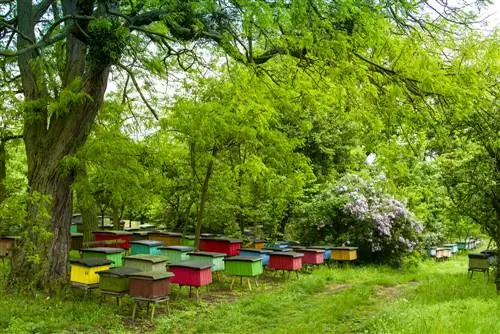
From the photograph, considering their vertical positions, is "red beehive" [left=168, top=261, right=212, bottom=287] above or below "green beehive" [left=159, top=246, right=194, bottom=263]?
below

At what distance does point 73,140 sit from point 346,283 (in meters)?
7.37

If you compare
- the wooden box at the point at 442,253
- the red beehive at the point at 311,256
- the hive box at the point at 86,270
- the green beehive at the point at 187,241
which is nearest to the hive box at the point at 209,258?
the hive box at the point at 86,270

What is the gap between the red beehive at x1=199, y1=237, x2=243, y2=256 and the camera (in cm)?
1243

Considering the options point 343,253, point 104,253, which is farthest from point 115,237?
point 343,253

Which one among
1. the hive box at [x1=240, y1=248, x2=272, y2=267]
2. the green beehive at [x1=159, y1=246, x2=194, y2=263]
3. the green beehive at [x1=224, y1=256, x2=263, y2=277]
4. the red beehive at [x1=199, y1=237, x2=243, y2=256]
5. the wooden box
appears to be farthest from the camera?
the wooden box

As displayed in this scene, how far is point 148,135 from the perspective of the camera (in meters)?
11.4

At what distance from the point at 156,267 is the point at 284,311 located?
2.44 metres

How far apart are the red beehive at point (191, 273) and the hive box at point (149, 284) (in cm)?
111

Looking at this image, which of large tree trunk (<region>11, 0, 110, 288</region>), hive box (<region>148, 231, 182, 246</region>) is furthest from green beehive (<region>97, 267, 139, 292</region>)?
hive box (<region>148, 231, 182, 246</region>)

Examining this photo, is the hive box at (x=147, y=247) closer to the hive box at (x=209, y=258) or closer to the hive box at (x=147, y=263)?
the hive box at (x=209, y=258)

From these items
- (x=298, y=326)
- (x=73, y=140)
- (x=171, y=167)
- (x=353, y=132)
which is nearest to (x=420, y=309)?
(x=298, y=326)

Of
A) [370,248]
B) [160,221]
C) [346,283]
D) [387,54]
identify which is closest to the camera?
[387,54]

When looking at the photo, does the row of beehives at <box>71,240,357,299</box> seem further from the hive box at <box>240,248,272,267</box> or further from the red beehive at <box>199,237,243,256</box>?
the red beehive at <box>199,237,243,256</box>

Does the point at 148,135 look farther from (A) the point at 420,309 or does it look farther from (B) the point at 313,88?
(A) the point at 420,309
